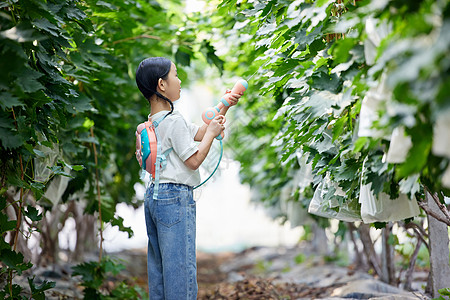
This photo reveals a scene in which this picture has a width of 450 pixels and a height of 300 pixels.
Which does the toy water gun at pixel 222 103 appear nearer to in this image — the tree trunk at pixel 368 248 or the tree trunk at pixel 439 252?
the tree trunk at pixel 439 252

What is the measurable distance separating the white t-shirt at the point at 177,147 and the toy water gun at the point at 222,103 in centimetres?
11

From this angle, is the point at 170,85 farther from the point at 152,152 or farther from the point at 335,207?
the point at 335,207

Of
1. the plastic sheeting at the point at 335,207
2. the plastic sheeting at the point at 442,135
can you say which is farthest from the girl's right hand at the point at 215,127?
the plastic sheeting at the point at 442,135

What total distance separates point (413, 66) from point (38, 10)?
66.4 inches

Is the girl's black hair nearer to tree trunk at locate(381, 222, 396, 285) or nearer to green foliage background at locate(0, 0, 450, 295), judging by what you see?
green foliage background at locate(0, 0, 450, 295)

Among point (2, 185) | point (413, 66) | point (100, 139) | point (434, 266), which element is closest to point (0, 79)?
point (2, 185)

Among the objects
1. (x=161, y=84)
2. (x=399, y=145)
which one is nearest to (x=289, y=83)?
(x=161, y=84)

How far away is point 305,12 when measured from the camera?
1982 mm

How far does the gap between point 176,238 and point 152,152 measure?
42 cm

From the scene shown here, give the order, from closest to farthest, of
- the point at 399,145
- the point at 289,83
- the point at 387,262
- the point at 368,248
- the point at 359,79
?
1. the point at 399,145
2. the point at 359,79
3. the point at 289,83
4. the point at 387,262
5. the point at 368,248

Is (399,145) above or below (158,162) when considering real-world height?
below

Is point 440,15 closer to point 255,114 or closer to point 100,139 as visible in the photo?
point 100,139

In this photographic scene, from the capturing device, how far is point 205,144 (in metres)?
2.31

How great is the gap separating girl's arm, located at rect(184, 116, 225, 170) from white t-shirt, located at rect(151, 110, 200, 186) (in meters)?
0.02
